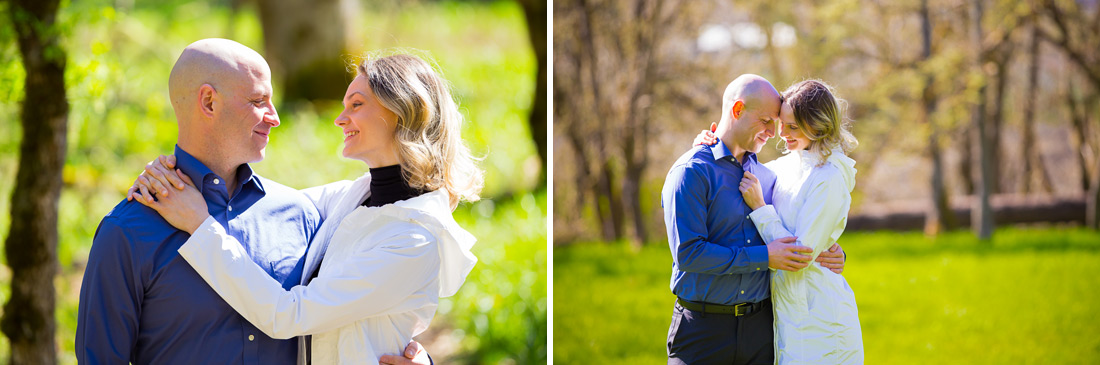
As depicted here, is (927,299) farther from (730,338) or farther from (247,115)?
(247,115)

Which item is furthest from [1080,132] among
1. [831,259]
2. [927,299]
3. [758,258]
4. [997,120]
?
[758,258]

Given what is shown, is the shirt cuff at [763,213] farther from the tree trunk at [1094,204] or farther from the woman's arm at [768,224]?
the tree trunk at [1094,204]

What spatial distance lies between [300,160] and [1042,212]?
7030 mm

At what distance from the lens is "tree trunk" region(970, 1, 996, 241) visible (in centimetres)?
824

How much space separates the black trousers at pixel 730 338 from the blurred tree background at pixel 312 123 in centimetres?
117

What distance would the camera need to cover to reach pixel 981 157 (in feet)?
27.6

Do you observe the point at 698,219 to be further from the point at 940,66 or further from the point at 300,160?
the point at 940,66

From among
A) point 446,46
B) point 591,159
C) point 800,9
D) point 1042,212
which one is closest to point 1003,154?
point 1042,212

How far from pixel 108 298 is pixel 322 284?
0.47 m

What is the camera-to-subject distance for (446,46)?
11.9m

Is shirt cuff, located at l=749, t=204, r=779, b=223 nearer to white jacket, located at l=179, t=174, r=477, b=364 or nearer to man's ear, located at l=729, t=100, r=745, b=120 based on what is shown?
man's ear, located at l=729, t=100, r=745, b=120

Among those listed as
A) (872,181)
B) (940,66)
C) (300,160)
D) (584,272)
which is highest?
(940,66)

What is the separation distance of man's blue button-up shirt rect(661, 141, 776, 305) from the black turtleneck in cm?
90

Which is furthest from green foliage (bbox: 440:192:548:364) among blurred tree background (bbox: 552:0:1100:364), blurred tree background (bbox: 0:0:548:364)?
blurred tree background (bbox: 552:0:1100:364)
